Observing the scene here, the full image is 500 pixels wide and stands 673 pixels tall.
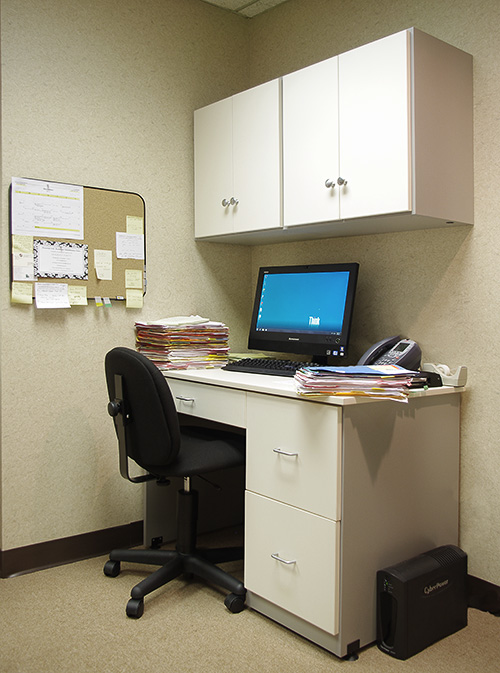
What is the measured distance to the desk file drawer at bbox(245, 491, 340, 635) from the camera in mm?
1862

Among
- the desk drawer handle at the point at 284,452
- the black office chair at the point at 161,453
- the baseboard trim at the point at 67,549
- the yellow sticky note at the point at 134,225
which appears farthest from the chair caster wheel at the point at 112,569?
the yellow sticky note at the point at 134,225

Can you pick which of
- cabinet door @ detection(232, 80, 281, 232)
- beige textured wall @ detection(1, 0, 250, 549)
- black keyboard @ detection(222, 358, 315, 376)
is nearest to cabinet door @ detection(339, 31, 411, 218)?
cabinet door @ detection(232, 80, 281, 232)

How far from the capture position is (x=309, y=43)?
2846 mm

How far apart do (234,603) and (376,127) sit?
1.71m

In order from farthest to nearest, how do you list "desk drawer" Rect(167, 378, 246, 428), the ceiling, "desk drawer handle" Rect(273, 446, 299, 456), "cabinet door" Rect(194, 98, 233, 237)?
the ceiling
"cabinet door" Rect(194, 98, 233, 237)
"desk drawer" Rect(167, 378, 246, 428)
"desk drawer handle" Rect(273, 446, 299, 456)

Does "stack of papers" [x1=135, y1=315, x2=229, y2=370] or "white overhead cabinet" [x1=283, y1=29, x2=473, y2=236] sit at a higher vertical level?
"white overhead cabinet" [x1=283, y1=29, x2=473, y2=236]

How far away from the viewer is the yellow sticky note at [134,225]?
2.74 meters

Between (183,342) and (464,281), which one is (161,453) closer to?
(183,342)

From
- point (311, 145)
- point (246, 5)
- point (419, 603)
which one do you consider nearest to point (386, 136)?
point (311, 145)

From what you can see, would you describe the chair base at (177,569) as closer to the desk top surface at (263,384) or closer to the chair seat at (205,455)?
the chair seat at (205,455)

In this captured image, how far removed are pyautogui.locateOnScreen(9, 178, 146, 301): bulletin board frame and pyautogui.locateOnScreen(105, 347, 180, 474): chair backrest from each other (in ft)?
1.81

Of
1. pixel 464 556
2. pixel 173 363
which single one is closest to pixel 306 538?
pixel 464 556

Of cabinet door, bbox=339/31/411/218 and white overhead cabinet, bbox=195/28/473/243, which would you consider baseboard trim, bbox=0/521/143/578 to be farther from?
cabinet door, bbox=339/31/411/218

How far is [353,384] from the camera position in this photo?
1872mm
